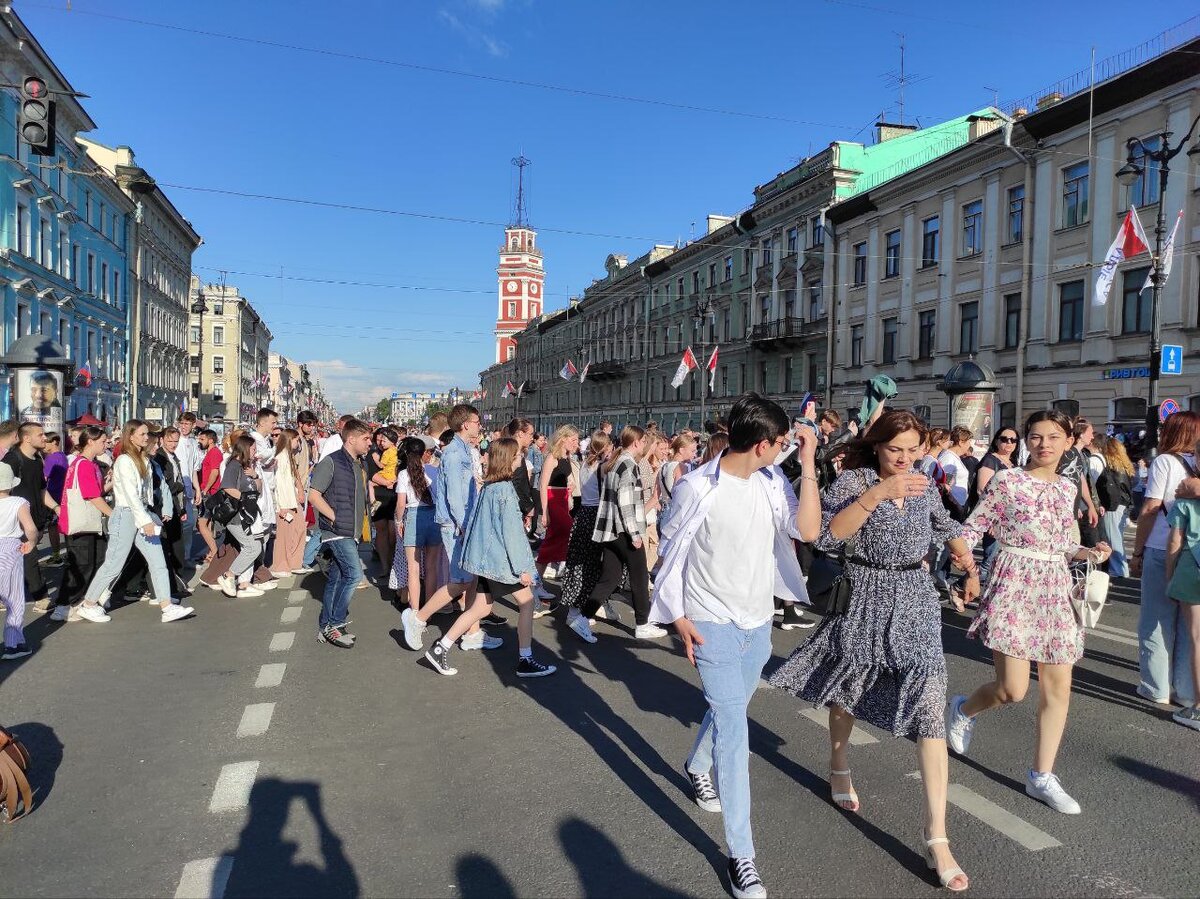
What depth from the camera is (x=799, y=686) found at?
3809 mm

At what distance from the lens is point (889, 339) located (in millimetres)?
33875

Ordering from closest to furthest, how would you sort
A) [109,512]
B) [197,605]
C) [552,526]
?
[109,512] < [197,605] < [552,526]

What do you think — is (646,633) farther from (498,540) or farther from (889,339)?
(889,339)

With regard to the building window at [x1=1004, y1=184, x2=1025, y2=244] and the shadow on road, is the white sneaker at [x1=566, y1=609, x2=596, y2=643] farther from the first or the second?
the building window at [x1=1004, y1=184, x2=1025, y2=244]

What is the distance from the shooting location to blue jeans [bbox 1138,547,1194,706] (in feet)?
17.6

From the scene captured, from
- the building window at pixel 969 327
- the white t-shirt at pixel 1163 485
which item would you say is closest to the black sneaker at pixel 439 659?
the white t-shirt at pixel 1163 485

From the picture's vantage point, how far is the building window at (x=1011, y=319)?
2714 centimetres

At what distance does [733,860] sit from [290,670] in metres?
4.23

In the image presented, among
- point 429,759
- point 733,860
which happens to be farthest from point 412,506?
point 733,860

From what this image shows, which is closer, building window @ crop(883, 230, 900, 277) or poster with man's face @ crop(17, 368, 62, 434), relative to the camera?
poster with man's face @ crop(17, 368, 62, 434)

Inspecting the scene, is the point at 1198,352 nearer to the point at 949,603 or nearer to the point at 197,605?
the point at 949,603

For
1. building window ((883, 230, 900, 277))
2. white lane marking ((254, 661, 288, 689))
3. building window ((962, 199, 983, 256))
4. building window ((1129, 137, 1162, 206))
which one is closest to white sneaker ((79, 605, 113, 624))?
white lane marking ((254, 661, 288, 689))

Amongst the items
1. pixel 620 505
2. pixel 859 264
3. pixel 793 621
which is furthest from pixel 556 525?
pixel 859 264

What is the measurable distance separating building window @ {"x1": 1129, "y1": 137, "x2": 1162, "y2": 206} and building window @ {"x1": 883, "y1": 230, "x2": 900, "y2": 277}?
409 inches
